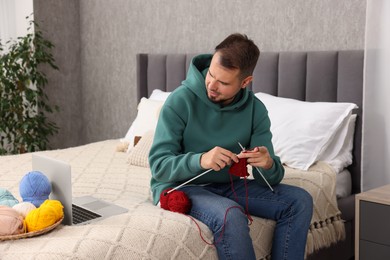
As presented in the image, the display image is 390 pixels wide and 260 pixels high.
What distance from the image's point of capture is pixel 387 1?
7.55ft

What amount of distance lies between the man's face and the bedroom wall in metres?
1.11

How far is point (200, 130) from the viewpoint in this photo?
76.0 inches

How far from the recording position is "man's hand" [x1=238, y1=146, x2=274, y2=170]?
1753 millimetres

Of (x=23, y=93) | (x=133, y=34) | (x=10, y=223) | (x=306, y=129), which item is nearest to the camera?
(x=10, y=223)

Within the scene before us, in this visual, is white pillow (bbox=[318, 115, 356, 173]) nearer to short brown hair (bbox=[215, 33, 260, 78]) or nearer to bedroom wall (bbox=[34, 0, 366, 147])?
bedroom wall (bbox=[34, 0, 366, 147])

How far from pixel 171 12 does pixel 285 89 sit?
1188 millimetres

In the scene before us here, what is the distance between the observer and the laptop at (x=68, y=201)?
66.4 inches

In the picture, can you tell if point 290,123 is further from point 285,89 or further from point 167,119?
Answer: point 167,119

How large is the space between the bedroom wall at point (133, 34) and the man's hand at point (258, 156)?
119 cm

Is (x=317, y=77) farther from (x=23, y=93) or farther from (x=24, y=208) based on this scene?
(x=23, y=93)

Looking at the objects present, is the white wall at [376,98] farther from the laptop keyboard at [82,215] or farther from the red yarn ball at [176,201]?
the laptop keyboard at [82,215]

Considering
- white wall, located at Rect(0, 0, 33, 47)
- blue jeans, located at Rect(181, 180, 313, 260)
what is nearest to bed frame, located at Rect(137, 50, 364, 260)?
blue jeans, located at Rect(181, 180, 313, 260)

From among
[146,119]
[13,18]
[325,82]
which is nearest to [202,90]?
[325,82]

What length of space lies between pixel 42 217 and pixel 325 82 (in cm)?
170
